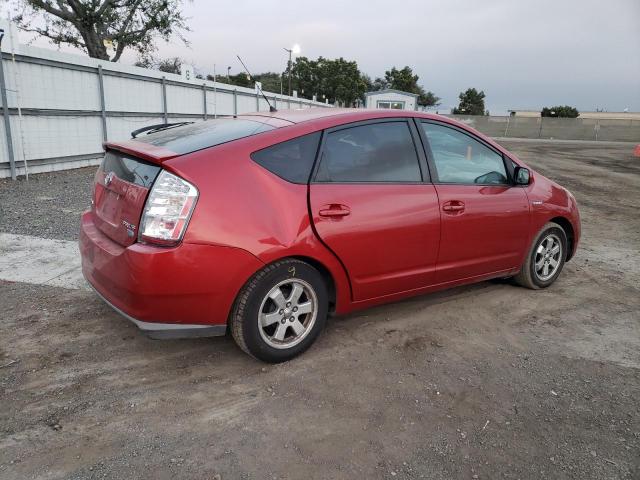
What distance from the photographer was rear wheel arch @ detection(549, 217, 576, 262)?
15.1 feet

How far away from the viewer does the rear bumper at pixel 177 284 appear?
2.59 m

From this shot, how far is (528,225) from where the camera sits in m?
4.22

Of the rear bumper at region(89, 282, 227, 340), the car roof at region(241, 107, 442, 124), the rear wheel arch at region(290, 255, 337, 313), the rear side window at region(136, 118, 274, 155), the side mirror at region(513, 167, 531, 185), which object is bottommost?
the rear bumper at region(89, 282, 227, 340)

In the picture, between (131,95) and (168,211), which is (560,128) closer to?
(131,95)

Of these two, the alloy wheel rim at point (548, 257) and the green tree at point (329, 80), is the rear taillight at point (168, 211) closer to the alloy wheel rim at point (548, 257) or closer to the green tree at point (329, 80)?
the alloy wheel rim at point (548, 257)

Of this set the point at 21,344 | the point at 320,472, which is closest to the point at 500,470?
the point at 320,472

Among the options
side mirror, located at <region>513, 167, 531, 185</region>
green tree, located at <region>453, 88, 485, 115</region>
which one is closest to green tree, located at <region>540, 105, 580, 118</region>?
green tree, located at <region>453, 88, 485, 115</region>

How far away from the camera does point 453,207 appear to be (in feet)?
11.8

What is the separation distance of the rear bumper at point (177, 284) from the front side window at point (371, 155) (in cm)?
81

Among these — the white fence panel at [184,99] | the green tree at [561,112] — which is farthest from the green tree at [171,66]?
the green tree at [561,112]

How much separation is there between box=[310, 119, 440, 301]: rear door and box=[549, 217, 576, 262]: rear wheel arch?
173 cm

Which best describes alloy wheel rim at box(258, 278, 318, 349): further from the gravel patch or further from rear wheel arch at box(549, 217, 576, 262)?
the gravel patch

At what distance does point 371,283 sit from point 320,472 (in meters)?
1.42

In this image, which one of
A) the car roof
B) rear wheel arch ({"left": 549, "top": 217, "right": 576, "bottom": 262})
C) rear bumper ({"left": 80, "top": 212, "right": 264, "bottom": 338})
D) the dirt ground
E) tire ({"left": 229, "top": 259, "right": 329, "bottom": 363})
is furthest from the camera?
rear wheel arch ({"left": 549, "top": 217, "right": 576, "bottom": 262})
